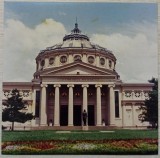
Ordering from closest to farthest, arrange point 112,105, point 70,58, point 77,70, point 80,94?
point 77,70 < point 112,105 < point 80,94 < point 70,58

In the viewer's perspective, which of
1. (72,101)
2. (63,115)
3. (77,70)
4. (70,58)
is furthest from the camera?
(70,58)

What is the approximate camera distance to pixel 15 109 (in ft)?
55.0

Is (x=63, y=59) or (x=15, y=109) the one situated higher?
(x=63, y=59)

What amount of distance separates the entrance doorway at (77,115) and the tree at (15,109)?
8.22 ft

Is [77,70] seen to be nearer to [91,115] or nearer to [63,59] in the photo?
[91,115]

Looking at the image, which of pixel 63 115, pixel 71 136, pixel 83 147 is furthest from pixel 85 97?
pixel 83 147

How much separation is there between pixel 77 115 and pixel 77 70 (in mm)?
3021

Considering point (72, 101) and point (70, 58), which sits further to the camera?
point (70, 58)

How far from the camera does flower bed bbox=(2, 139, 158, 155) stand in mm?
14414

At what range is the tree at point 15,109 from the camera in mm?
15980

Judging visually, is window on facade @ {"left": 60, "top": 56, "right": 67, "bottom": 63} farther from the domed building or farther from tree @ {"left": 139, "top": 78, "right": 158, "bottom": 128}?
tree @ {"left": 139, "top": 78, "right": 158, "bottom": 128}

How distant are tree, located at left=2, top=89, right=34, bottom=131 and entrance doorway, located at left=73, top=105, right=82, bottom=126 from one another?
250 cm

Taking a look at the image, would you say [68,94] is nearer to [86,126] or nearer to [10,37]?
[86,126]

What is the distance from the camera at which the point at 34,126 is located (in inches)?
711
